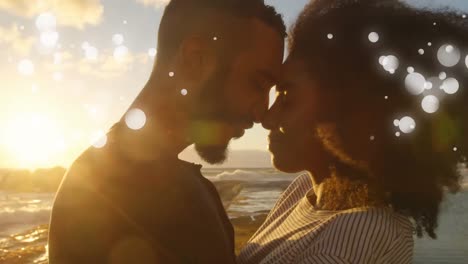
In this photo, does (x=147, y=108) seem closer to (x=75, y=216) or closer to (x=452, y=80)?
(x=75, y=216)

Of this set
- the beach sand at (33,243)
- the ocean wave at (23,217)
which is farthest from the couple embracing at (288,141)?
the ocean wave at (23,217)

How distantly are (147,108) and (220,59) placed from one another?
103 centimetres

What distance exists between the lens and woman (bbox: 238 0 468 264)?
11.4ft

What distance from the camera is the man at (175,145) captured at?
291 centimetres

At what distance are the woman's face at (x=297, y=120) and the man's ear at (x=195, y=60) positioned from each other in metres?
0.61

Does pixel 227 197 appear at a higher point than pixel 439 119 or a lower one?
lower

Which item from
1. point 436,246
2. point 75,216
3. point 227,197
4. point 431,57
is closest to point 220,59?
point 431,57

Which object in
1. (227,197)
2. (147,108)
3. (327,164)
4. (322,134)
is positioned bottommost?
(227,197)

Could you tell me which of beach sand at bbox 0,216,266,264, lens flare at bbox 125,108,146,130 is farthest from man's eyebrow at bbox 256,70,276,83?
beach sand at bbox 0,216,266,264

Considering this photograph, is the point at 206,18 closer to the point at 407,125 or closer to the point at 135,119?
the point at 135,119

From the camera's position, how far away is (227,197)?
1449 inches

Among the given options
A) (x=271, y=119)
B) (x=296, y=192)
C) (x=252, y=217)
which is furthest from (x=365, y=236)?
(x=252, y=217)

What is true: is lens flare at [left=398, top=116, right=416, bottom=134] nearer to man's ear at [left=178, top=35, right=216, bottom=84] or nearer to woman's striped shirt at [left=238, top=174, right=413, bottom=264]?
woman's striped shirt at [left=238, top=174, right=413, bottom=264]

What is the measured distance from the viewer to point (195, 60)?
4324mm
